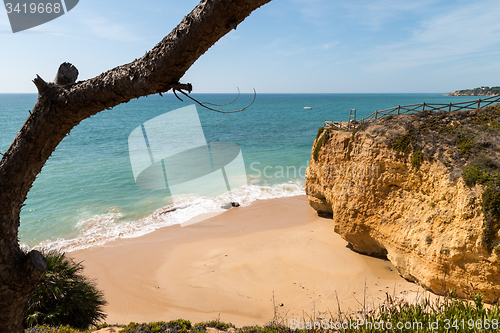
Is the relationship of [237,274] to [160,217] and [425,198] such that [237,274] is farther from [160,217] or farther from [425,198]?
[160,217]

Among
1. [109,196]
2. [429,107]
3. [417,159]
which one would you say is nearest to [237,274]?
[417,159]

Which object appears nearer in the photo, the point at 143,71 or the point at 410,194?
the point at 143,71

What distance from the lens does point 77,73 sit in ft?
10.6

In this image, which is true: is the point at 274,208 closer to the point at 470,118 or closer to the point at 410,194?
the point at 410,194

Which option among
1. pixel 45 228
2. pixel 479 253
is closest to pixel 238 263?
pixel 479 253

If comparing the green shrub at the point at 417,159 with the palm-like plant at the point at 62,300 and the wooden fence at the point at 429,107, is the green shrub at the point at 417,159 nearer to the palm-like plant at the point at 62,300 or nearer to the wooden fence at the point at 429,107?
the wooden fence at the point at 429,107

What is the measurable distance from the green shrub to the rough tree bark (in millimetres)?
9003

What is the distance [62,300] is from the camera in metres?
6.76

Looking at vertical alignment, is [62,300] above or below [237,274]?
above

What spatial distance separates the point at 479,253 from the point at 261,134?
142ft

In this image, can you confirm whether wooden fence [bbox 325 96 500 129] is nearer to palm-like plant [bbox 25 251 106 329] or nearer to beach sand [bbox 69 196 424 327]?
beach sand [bbox 69 196 424 327]

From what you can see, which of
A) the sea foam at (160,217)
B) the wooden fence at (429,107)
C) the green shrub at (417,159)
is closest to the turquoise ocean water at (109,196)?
→ the sea foam at (160,217)

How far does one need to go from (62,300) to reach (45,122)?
5.80 metres

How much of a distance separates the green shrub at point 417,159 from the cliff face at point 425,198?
0.03 meters
